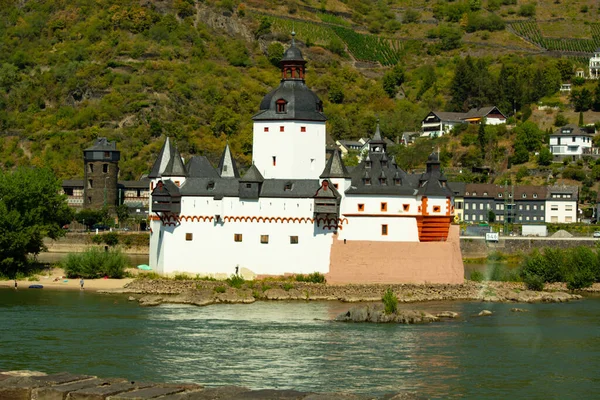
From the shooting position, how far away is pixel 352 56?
19188cm

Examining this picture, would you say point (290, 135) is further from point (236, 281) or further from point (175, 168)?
point (236, 281)

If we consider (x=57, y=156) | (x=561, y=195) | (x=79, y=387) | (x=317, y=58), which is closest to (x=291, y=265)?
(x=79, y=387)

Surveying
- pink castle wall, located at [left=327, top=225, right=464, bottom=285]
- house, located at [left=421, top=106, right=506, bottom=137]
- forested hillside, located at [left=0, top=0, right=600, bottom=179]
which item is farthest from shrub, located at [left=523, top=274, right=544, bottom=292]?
house, located at [left=421, top=106, right=506, bottom=137]

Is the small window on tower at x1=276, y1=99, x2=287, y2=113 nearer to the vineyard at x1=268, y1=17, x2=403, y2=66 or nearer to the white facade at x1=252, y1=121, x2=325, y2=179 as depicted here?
the white facade at x1=252, y1=121, x2=325, y2=179

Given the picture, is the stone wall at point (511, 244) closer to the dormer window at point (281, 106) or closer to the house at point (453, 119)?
the dormer window at point (281, 106)

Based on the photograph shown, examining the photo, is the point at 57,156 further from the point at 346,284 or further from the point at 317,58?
the point at 346,284

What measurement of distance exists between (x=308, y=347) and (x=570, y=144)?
91411mm

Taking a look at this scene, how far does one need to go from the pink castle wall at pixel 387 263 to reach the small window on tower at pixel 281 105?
854 centimetres

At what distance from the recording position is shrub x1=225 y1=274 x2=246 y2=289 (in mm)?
68250

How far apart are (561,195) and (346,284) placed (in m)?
57.0

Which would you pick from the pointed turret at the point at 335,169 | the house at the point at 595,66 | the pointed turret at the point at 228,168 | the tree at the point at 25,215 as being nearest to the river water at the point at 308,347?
the pointed turret at the point at 335,169

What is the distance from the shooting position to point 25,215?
247 ft

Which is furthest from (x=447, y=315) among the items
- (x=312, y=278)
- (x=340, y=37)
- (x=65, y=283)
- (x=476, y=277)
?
(x=340, y=37)

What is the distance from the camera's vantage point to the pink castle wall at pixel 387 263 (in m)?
70.0
